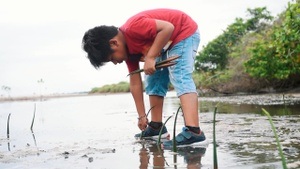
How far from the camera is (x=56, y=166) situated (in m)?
2.50

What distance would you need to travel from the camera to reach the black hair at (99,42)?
3.16 metres

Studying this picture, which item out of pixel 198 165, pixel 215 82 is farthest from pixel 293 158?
pixel 215 82

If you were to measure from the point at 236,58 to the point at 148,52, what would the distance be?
55.9ft

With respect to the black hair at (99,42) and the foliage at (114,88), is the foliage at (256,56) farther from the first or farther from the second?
the foliage at (114,88)

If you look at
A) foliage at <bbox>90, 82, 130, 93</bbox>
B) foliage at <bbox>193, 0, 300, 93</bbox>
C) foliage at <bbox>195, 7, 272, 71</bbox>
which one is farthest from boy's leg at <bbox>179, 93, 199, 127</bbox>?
foliage at <bbox>90, 82, 130, 93</bbox>

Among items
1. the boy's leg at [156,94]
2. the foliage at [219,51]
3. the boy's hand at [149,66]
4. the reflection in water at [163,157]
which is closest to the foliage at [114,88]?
the foliage at [219,51]

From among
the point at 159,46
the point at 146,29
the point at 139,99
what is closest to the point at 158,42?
the point at 159,46

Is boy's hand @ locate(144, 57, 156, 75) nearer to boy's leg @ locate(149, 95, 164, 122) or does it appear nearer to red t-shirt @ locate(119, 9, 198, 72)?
red t-shirt @ locate(119, 9, 198, 72)

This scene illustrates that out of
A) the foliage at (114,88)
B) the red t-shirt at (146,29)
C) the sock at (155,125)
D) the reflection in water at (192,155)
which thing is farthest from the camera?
the foliage at (114,88)

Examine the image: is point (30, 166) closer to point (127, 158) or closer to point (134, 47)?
point (127, 158)

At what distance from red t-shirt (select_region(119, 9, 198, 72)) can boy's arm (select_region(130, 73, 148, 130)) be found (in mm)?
121

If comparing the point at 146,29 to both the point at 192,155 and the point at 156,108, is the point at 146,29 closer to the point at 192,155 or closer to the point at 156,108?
the point at 156,108

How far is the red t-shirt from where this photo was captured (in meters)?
3.18

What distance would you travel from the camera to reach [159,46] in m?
3.15
